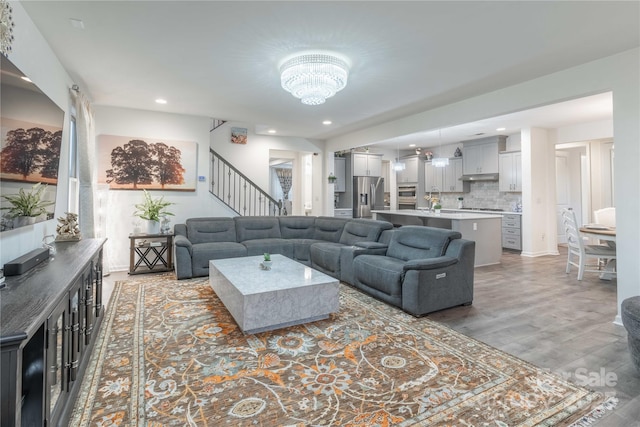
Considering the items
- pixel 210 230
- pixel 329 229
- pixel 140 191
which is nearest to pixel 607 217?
pixel 329 229

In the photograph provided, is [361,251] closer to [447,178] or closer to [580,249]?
[580,249]

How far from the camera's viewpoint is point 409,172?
32.7 ft

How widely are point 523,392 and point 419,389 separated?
65 centimetres

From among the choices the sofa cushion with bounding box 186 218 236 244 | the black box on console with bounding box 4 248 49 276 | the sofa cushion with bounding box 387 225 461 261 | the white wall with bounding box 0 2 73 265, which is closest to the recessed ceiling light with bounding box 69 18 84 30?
the white wall with bounding box 0 2 73 265

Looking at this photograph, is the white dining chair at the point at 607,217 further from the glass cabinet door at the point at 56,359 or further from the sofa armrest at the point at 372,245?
the glass cabinet door at the point at 56,359

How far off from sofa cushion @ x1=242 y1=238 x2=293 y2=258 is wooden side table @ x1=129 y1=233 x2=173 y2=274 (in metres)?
1.27

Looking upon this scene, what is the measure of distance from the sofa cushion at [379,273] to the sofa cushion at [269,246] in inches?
65.7

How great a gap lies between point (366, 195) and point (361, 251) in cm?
491

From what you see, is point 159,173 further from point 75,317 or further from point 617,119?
point 617,119

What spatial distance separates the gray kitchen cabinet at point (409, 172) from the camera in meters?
9.78

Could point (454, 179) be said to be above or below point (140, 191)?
above

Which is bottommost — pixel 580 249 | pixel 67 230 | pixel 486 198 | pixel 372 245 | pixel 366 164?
pixel 580 249

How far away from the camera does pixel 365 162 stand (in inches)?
360

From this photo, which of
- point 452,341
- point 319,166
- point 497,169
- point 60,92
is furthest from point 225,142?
point 497,169
